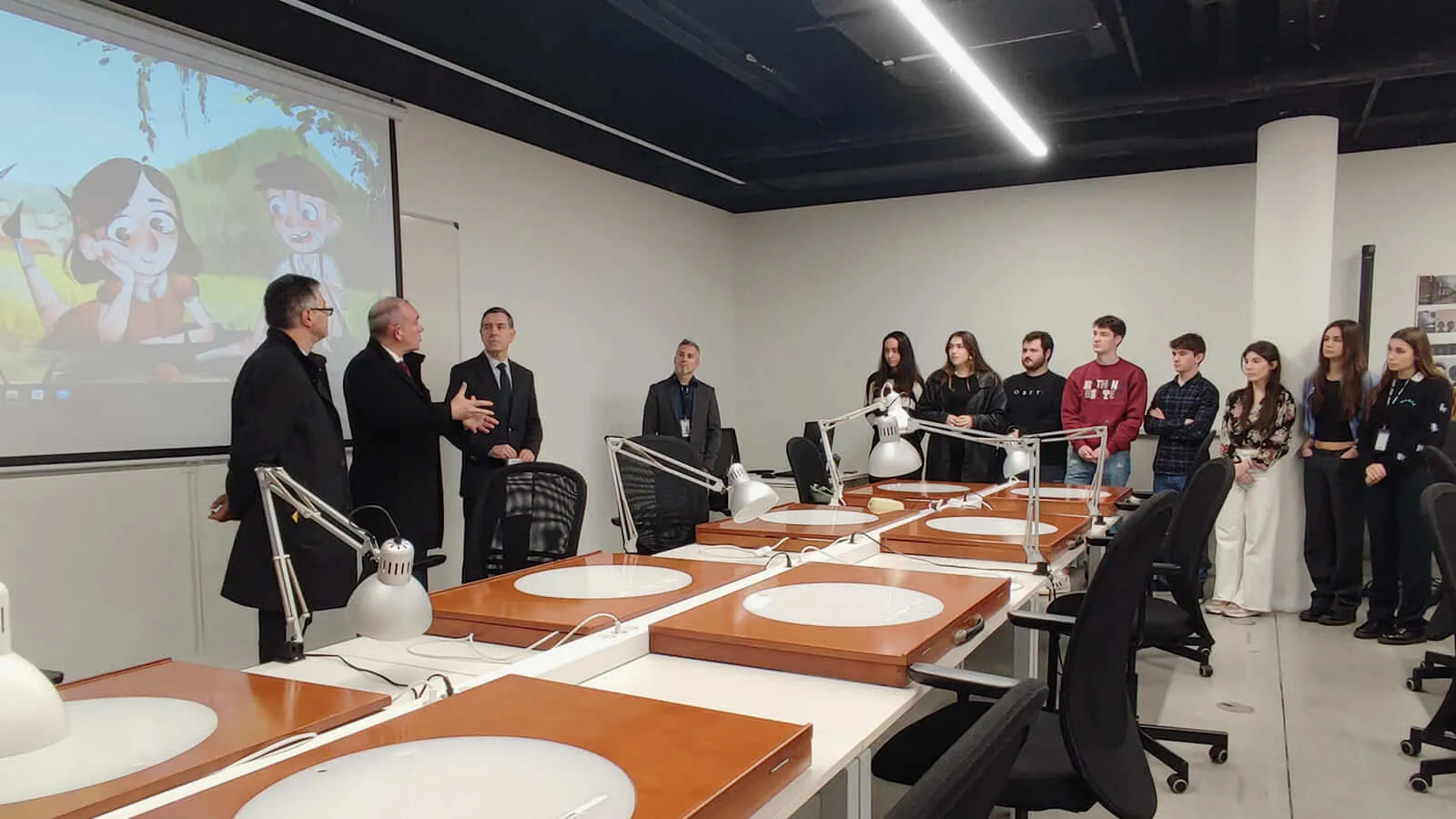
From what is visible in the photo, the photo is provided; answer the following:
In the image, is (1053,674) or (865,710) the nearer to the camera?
(865,710)

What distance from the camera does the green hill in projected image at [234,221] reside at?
360 centimetres

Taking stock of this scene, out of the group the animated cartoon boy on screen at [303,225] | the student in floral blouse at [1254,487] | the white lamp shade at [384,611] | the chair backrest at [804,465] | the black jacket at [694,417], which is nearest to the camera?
the white lamp shade at [384,611]

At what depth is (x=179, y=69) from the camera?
3541 millimetres

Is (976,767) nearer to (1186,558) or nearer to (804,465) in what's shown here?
(1186,558)

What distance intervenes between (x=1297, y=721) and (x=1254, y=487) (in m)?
1.84

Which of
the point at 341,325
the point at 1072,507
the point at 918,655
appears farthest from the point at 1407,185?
the point at 341,325

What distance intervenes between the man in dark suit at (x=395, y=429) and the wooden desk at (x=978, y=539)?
1705mm

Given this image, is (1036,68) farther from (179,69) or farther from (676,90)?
(179,69)

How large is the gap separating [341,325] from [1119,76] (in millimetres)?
4424

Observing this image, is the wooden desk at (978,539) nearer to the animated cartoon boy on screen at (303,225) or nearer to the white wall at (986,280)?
the animated cartoon boy on screen at (303,225)

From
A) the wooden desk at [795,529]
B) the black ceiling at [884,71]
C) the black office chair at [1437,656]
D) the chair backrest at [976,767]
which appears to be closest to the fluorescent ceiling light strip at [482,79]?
the black ceiling at [884,71]

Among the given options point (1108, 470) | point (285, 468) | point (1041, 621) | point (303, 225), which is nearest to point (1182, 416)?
point (1108, 470)

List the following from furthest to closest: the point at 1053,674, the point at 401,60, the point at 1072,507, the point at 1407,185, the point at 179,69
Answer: the point at 1407,185
the point at 401,60
the point at 179,69
the point at 1072,507
the point at 1053,674

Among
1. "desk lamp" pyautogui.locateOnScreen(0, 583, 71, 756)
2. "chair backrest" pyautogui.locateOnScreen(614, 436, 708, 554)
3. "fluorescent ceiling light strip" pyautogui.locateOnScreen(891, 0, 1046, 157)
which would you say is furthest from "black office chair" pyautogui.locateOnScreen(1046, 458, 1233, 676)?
"desk lamp" pyautogui.locateOnScreen(0, 583, 71, 756)
